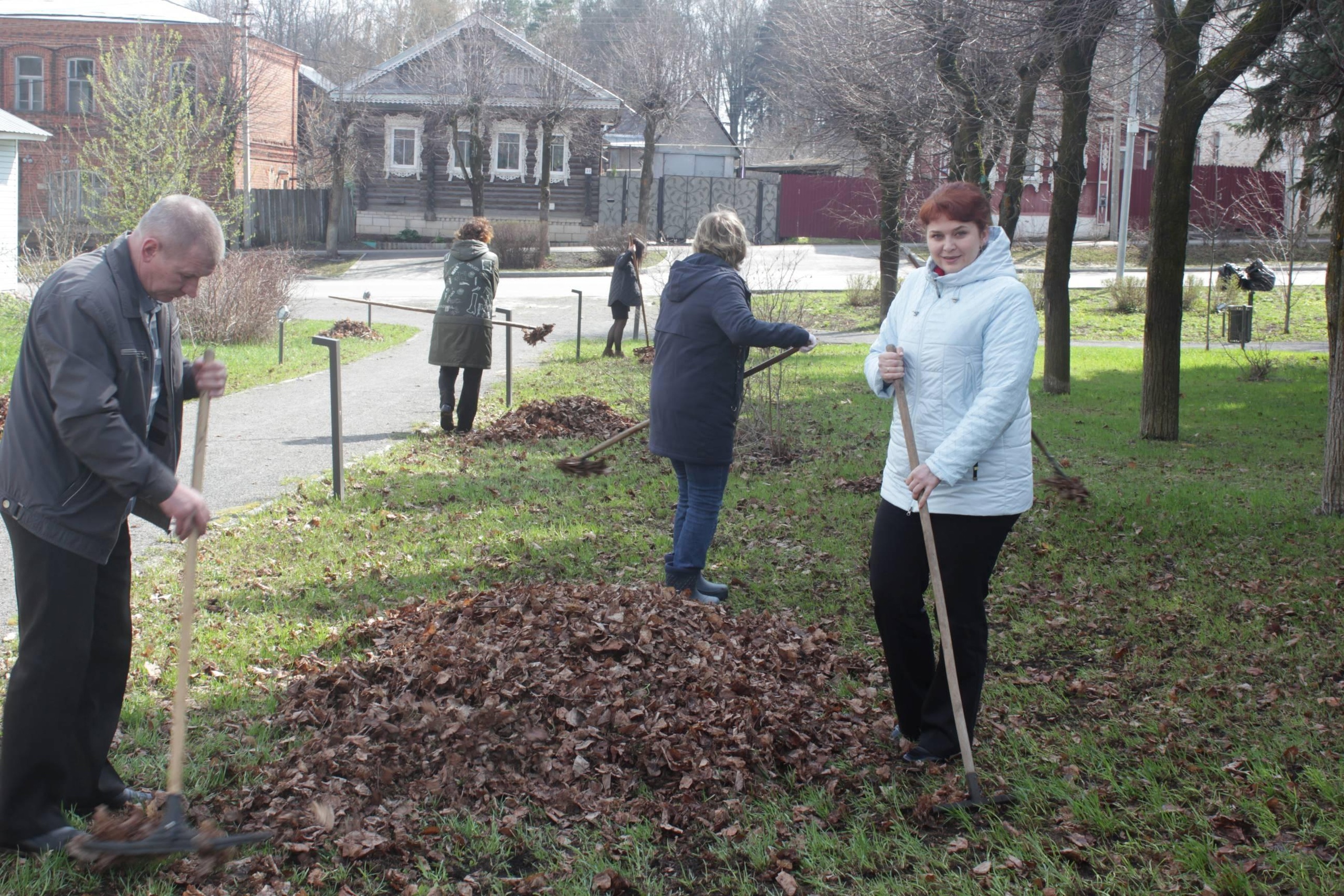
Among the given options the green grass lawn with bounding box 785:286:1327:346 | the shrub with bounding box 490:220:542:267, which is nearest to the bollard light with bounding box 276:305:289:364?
the green grass lawn with bounding box 785:286:1327:346

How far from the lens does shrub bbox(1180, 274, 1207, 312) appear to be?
77.1 feet

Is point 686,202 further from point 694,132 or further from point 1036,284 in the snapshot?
Answer: point 1036,284

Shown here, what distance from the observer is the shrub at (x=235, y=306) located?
16.9 metres

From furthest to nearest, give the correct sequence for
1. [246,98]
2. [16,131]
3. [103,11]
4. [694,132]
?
[694,132], [103,11], [246,98], [16,131]

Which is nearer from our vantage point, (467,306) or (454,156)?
(467,306)

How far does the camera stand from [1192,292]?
23859 mm

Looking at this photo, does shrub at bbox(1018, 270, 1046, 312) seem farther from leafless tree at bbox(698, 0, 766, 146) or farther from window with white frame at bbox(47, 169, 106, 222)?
leafless tree at bbox(698, 0, 766, 146)

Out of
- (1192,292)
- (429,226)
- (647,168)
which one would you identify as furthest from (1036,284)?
(429,226)

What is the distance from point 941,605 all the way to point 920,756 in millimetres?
650

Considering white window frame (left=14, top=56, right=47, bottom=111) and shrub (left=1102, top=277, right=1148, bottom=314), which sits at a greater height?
white window frame (left=14, top=56, right=47, bottom=111)

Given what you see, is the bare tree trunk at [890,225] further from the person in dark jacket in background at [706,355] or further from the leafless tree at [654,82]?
the leafless tree at [654,82]

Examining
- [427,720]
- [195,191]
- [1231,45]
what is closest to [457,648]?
[427,720]

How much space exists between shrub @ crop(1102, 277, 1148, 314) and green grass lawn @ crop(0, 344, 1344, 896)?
1381 cm

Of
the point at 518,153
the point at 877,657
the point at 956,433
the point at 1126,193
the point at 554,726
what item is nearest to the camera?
the point at 956,433
